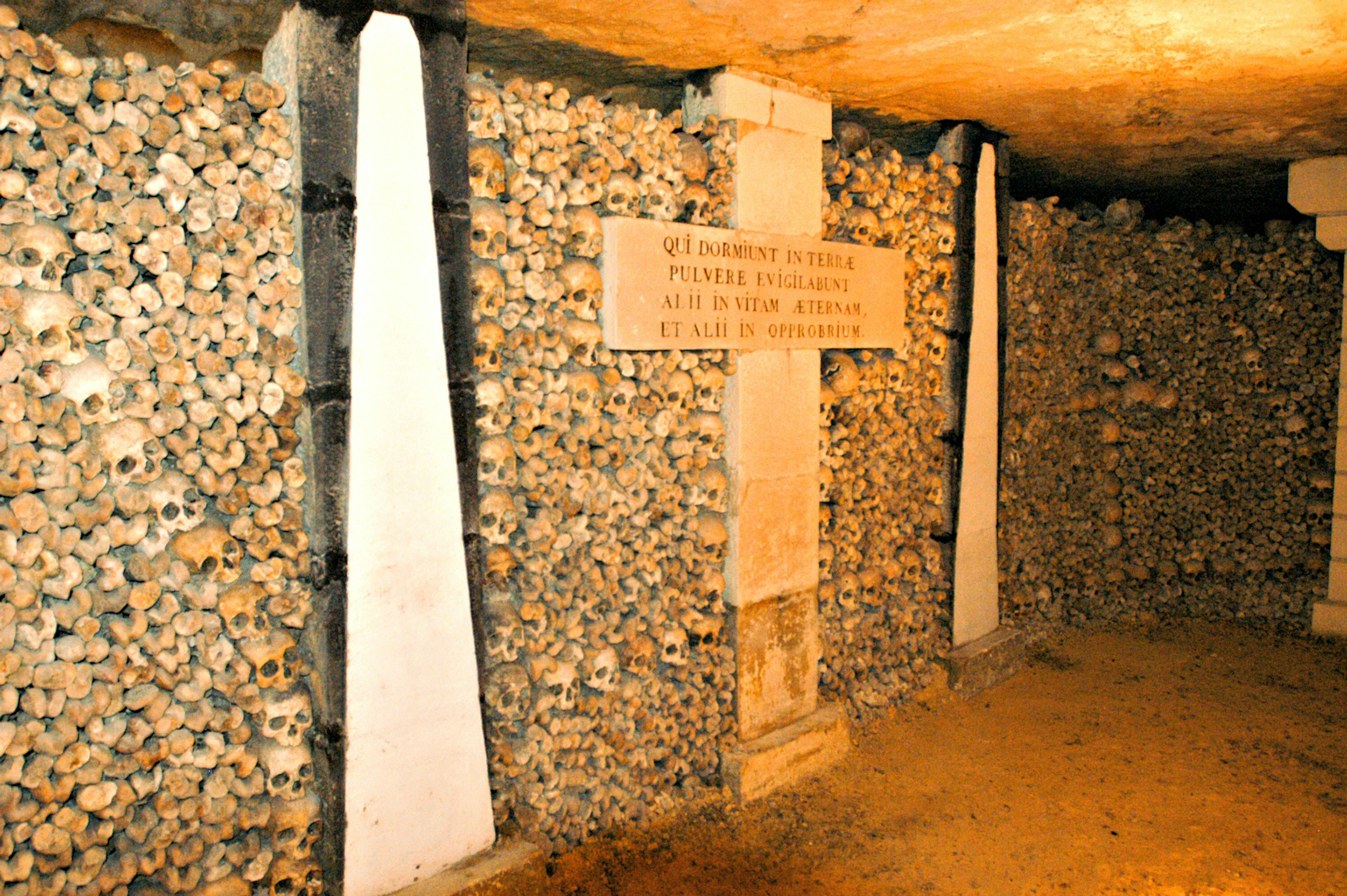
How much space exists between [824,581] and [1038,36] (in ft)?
7.87

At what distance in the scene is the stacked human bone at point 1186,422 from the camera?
5965 mm

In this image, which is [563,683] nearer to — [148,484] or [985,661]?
[148,484]

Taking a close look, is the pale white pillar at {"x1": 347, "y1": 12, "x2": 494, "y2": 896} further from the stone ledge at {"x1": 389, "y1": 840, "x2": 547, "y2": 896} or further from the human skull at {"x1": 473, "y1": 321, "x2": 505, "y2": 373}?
the human skull at {"x1": 473, "y1": 321, "x2": 505, "y2": 373}

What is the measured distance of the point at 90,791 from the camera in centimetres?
227

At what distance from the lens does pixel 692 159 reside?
11.4 ft

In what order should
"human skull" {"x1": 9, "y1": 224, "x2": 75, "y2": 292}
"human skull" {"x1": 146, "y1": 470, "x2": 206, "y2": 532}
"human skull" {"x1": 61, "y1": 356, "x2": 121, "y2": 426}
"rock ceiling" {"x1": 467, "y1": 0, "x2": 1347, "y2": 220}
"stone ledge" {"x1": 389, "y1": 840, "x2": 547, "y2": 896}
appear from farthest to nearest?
"rock ceiling" {"x1": 467, "y1": 0, "x2": 1347, "y2": 220}
"stone ledge" {"x1": 389, "y1": 840, "x2": 547, "y2": 896}
"human skull" {"x1": 146, "y1": 470, "x2": 206, "y2": 532}
"human skull" {"x1": 61, "y1": 356, "x2": 121, "y2": 426}
"human skull" {"x1": 9, "y1": 224, "x2": 75, "y2": 292}

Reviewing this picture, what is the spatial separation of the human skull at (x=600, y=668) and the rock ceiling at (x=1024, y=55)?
2218 millimetres

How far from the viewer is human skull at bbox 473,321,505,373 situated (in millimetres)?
2887

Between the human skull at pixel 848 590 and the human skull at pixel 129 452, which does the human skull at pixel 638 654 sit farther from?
the human skull at pixel 129 452

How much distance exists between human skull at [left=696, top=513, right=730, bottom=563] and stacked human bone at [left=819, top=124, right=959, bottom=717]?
25.6 inches

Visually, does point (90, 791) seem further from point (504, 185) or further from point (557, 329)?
point (504, 185)

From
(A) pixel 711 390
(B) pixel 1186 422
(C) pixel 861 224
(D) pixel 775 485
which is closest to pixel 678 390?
(A) pixel 711 390

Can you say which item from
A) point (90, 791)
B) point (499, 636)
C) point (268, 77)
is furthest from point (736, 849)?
point (268, 77)

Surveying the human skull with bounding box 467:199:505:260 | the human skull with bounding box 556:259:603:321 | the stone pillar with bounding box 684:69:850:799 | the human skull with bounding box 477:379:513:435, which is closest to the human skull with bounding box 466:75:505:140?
the human skull with bounding box 467:199:505:260
